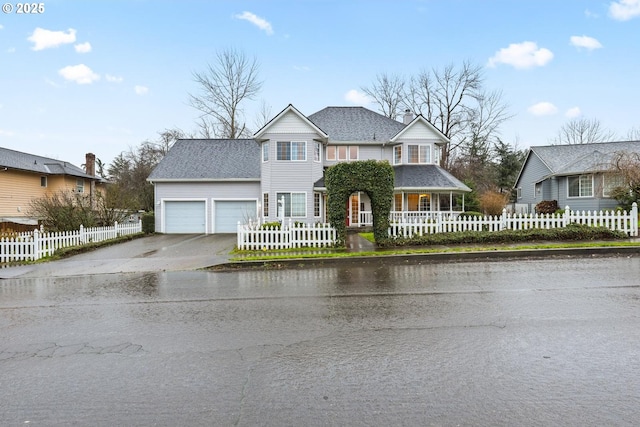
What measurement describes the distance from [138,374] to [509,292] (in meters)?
6.44

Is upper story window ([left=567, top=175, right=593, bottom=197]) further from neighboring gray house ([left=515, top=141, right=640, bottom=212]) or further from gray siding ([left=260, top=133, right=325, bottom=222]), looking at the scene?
gray siding ([left=260, top=133, right=325, bottom=222])

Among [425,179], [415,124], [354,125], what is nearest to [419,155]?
[415,124]

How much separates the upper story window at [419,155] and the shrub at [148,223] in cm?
1703

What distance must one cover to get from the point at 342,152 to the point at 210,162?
9019mm

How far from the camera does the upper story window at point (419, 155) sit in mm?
26078

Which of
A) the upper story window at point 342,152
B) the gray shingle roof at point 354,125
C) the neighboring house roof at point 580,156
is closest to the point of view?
the upper story window at point 342,152

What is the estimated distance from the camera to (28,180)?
100 feet

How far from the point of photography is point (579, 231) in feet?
50.3

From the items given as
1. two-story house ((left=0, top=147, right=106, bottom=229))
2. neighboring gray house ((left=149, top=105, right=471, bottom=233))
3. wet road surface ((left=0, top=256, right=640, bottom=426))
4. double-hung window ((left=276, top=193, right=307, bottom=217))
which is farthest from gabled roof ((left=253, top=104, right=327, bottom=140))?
wet road surface ((left=0, top=256, right=640, bottom=426))

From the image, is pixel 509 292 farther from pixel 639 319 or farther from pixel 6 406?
pixel 6 406

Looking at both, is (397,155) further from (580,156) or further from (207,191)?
(580,156)

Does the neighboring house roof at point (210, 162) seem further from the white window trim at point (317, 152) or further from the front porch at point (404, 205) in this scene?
the front porch at point (404, 205)

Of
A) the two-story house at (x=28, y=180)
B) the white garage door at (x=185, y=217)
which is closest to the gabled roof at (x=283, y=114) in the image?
the white garage door at (x=185, y=217)

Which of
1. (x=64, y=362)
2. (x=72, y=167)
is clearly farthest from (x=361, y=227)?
(x=72, y=167)
